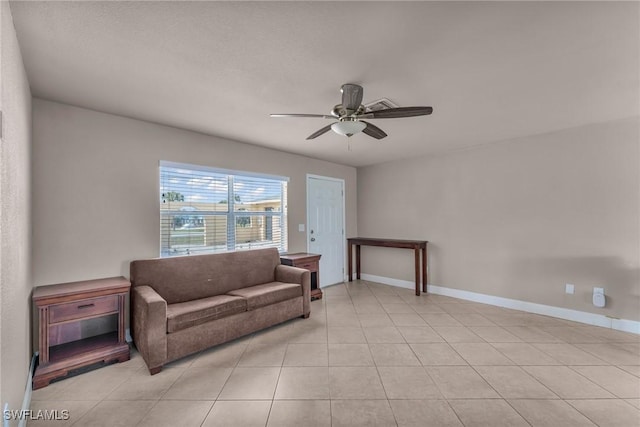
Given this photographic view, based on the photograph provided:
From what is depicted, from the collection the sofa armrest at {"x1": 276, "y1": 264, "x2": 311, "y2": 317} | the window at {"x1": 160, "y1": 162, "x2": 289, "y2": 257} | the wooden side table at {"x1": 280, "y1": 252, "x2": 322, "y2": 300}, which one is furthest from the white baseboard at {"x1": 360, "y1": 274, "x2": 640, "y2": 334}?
the window at {"x1": 160, "y1": 162, "x2": 289, "y2": 257}

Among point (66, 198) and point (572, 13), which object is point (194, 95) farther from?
point (572, 13)

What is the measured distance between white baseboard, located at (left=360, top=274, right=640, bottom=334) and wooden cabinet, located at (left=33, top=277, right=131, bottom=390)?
429cm

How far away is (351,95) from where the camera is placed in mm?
2139

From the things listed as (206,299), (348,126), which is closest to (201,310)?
(206,299)

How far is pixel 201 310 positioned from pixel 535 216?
4277mm

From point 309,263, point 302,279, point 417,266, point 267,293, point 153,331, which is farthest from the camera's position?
point 417,266

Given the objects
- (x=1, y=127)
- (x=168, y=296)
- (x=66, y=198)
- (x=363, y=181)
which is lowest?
(x=168, y=296)

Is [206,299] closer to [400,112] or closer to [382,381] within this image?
[382,381]

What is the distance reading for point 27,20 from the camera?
1.49 meters

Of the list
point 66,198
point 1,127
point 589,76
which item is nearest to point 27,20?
point 1,127

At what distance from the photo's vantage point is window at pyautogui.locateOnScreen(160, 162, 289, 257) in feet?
10.6

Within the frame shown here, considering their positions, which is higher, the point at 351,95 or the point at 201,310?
the point at 351,95

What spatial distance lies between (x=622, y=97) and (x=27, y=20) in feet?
15.0

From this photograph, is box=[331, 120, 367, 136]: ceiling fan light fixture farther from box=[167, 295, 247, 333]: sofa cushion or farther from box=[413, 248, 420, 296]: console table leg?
box=[413, 248, 420, 296]: console table leg
